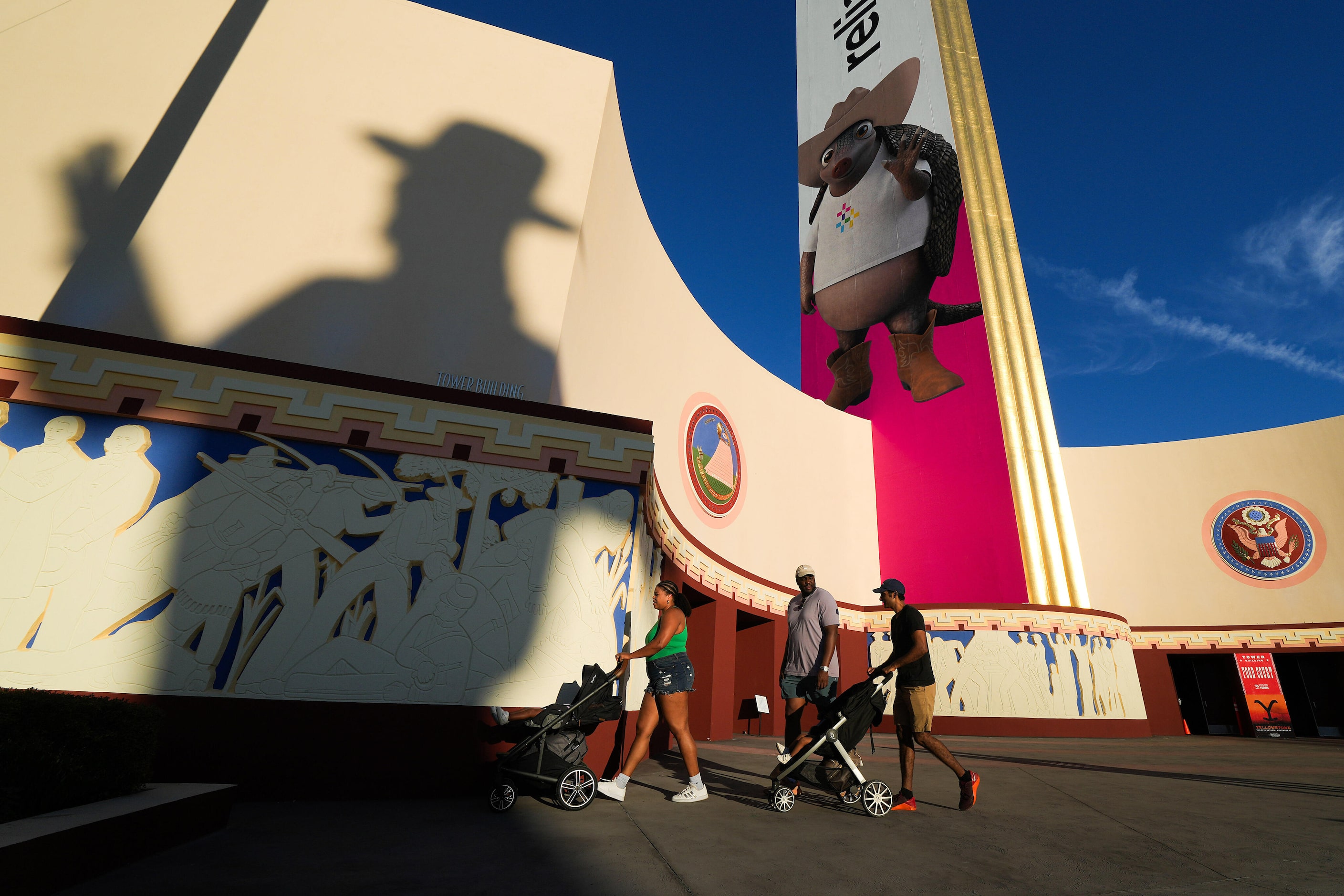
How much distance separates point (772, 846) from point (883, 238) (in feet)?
56.3

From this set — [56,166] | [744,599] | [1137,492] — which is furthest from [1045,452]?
[56,166]

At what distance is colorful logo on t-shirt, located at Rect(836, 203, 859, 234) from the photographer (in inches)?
737

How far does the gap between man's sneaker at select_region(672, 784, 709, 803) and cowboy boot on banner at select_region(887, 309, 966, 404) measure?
14.3 metres

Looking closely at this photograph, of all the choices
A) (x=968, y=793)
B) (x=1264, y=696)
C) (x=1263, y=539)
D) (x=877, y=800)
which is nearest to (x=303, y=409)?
(x=877, y=800)

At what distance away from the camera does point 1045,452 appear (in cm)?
1527

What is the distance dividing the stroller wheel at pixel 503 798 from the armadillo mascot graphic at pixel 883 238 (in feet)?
49.6

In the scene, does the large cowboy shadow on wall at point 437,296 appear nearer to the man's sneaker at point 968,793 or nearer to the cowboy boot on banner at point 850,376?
the man's sneaker at point 968,793

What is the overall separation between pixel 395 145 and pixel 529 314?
2447 millimetres

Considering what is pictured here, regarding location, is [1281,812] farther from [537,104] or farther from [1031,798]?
[537,104]

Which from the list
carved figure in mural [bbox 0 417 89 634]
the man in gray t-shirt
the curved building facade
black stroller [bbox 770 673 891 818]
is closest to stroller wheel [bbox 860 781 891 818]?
black stroller [bbox 770 673 891 818]

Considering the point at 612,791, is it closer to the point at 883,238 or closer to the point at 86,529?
the point at 86,529

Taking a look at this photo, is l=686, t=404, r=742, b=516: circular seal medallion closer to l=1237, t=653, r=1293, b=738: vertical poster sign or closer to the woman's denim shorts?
the woman's denim shorts

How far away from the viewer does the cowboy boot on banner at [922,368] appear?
54.3ft

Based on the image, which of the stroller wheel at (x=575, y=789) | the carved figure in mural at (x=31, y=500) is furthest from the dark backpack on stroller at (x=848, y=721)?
the carved figure in mural at (x=31, y=500)
